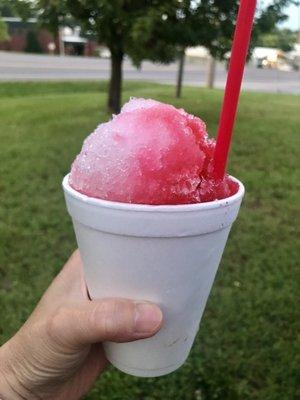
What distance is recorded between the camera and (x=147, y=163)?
1142mm

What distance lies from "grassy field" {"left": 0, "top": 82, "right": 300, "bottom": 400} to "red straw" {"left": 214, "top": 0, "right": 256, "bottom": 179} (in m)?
1.85

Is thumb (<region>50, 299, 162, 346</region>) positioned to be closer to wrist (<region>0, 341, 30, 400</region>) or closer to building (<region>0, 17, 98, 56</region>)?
wrist (<region>0, 341, 30, 400</region>)

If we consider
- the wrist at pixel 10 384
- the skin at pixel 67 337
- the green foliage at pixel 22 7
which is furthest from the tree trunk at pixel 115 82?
the wrist at pixel 10 384

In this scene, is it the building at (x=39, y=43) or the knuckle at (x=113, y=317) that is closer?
the knuckle at (x=113, y=317)

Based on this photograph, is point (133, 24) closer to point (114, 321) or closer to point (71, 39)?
point (114, 321)

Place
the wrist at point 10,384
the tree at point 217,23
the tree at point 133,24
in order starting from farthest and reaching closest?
1. the tree at point 217,23
2. the tree at point 133,24
3. the wrist at point 10,384

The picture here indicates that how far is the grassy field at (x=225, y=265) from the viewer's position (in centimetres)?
281

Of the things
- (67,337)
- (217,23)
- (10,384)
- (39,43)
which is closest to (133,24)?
(217,23)

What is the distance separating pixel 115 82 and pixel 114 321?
289 inches

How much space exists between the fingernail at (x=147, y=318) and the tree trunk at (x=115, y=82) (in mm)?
7025

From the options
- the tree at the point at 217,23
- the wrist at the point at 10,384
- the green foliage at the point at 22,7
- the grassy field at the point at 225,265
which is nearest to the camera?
the wrist at the point at 10,384

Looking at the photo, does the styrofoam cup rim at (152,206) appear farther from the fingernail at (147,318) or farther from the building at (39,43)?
the building at (39,43)

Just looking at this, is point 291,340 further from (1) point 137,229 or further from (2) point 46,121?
(2) point 46,121

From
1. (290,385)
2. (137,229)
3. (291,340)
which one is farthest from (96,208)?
(291,340)
